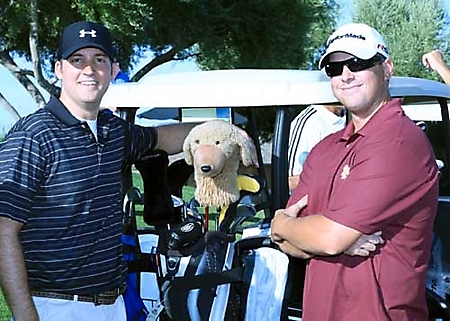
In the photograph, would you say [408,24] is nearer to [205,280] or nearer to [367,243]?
[205,280]

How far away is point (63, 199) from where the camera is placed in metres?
2.28

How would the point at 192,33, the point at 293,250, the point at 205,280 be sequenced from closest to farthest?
the point at 293,250
the point at 205,280
the point at 192,33

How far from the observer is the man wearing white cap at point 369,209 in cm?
201

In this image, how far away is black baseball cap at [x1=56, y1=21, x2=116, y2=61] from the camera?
242 cm

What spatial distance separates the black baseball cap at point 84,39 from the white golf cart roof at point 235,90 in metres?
0.41

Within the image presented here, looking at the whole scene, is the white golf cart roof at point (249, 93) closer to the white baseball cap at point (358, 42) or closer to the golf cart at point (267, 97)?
the golf cart at point (267, 97)

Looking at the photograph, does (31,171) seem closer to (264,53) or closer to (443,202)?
(443,202)

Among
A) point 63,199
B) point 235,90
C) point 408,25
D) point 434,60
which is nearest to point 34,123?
point 63,199

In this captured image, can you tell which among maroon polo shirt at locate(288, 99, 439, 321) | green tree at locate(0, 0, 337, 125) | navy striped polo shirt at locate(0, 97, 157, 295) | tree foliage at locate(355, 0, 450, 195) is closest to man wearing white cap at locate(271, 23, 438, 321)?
maroon polo shirt at locate(288, 99, 439, 321)

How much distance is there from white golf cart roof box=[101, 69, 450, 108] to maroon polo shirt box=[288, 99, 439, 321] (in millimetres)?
516

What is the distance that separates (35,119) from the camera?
229 centimetres

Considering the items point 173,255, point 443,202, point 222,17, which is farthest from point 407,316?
point 222,17

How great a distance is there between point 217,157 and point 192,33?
12535 millimetres

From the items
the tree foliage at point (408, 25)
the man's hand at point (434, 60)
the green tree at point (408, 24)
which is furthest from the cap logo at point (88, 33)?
the green tree at point (408, 24)
